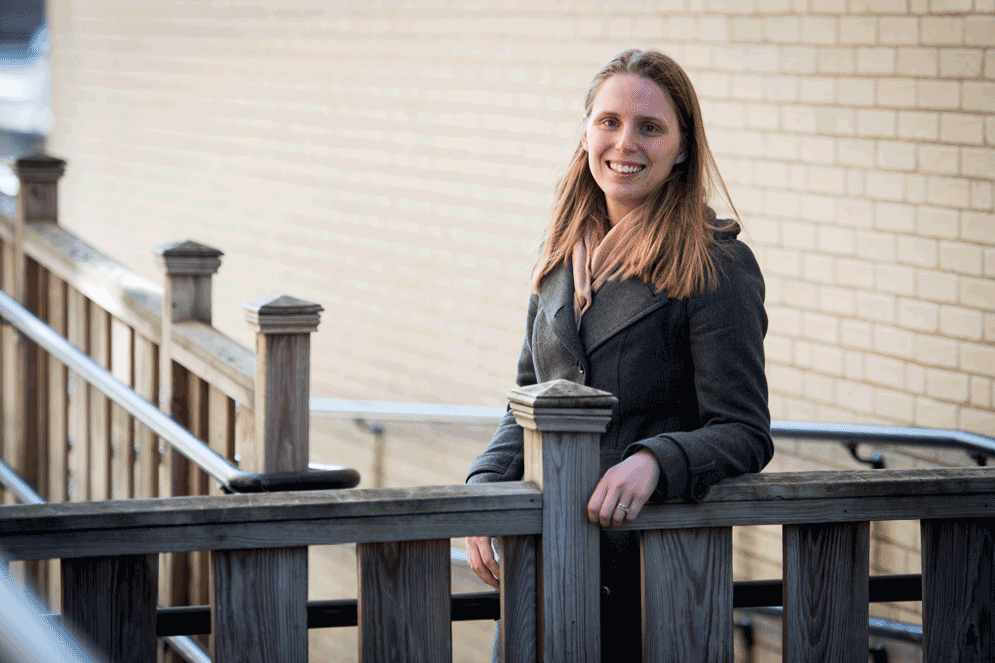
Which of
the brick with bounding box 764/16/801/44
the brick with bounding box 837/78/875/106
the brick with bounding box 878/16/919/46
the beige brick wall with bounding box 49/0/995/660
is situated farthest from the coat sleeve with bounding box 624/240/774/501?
the brick with bounding box 764/16/801/44

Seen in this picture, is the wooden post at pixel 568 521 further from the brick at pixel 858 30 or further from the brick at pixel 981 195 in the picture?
the brick at pixel 858 30

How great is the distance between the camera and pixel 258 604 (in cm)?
169

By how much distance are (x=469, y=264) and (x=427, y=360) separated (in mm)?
706

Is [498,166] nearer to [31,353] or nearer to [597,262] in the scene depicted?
[31,353]

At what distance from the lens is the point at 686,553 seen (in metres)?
1.81

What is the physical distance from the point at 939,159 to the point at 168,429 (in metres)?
2.87

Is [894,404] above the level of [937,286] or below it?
below

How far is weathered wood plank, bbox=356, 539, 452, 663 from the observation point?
1727 mm

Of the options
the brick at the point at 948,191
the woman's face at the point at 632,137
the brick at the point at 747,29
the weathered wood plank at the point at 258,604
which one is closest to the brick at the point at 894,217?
the brick at the point at 948,191

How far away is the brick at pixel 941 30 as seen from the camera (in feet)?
13.8

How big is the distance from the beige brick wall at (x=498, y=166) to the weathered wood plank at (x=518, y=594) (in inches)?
31.7

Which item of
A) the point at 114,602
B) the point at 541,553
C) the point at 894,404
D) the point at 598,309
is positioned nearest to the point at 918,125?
the point at 894,404

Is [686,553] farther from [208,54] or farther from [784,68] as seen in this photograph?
[208,54]

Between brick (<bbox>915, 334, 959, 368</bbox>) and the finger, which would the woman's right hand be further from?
brick (<bbox>915, 334, 959, 368</bbox>)
